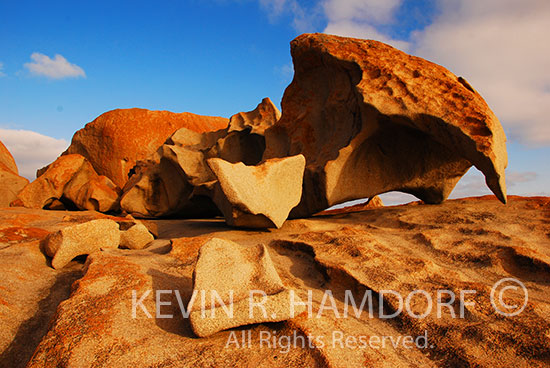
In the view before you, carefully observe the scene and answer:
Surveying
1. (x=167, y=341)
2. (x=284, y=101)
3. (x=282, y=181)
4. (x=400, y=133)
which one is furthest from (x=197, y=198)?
(x=167, y=341)

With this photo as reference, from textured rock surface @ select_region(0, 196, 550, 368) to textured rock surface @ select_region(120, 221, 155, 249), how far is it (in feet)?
0.94

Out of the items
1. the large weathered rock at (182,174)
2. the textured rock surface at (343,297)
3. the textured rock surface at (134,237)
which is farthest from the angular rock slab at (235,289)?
the large weathered rock at (182,174)

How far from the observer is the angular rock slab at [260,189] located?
10.3 ft

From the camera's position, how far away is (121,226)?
11.6 ft

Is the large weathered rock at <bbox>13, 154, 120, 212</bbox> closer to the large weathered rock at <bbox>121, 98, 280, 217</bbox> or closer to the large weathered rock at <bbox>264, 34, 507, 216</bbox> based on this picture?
the large weathered rock at <bbox>121, 98, 280, 217</bbox>

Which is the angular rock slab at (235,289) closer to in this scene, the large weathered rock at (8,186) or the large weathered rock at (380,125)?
the large weathered rock at (380,125)

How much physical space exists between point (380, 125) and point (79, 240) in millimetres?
3051

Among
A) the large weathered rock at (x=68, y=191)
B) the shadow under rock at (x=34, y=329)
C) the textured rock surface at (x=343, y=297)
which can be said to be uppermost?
the large weathered rock at (x=68, y=191)

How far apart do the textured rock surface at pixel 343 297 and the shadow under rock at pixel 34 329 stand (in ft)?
0.05

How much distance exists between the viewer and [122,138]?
9.93 meters

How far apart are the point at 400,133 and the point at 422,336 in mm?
2804

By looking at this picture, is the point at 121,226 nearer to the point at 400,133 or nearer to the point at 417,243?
the point at 417,243

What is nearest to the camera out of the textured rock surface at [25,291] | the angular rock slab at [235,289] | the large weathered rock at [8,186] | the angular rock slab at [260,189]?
the angular rock slab at [235,289]

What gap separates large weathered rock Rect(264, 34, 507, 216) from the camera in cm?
338
